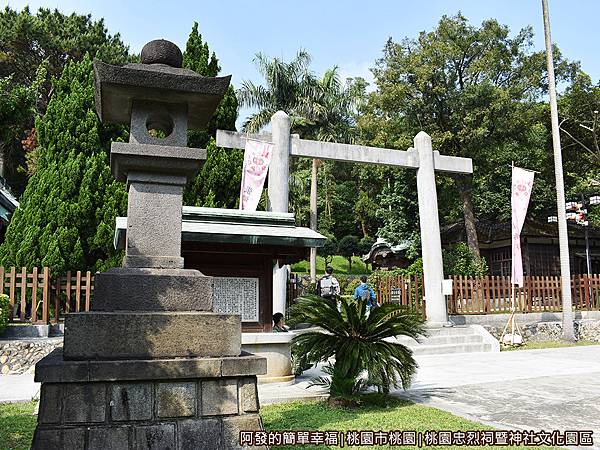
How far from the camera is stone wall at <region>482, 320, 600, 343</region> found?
52.1 feet

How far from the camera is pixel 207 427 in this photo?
429 cm

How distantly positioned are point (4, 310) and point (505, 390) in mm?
9762

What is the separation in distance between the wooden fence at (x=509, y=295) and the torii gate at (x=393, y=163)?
1606mm

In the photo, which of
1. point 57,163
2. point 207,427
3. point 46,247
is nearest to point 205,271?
point 207,427

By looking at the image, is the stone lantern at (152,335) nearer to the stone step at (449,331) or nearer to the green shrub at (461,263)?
the stone step at (449,331)

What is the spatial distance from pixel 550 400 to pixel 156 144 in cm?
620

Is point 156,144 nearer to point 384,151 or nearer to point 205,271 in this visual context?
point 205,271

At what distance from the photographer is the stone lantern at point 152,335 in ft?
13.4

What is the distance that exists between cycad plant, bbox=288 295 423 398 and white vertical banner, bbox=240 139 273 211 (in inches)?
236

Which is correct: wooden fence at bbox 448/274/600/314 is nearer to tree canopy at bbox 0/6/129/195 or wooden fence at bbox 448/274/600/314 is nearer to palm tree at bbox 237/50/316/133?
palm tree at bbox 237/50/316/133

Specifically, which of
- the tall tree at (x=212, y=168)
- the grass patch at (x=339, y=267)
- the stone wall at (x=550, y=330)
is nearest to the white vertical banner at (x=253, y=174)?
the tall tree at (x=212, y=168)

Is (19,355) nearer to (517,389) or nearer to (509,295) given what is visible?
(517,389)

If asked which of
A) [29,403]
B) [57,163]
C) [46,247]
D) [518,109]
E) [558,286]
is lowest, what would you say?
[29,403]

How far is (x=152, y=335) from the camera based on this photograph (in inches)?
174
